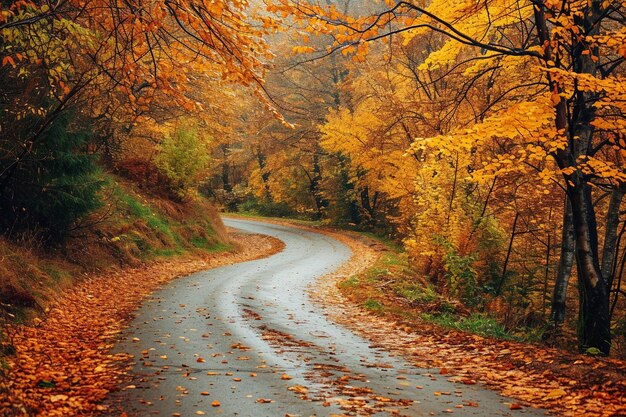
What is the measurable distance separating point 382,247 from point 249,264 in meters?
8.66

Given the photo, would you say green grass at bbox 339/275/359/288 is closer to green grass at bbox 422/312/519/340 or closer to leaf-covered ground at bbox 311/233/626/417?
green grass at bbox 422/312/519/340

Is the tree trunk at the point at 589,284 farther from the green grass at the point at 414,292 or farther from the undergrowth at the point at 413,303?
the green grass at the point at 414,292

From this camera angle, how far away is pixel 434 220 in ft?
52.9

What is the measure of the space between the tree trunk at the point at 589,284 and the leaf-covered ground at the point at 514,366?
689 millimetres

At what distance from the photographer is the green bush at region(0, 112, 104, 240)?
11.4 meters

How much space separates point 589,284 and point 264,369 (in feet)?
17.3

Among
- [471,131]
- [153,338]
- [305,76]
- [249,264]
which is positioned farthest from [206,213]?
[471,131]

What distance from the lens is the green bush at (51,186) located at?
11.4 meters

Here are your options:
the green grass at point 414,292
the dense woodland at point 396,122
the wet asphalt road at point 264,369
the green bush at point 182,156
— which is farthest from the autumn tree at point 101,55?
the green grass at point 414,292

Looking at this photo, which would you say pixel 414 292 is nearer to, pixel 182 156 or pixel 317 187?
pixel 182 156

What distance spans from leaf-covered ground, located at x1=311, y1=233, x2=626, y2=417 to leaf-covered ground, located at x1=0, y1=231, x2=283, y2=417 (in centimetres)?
464

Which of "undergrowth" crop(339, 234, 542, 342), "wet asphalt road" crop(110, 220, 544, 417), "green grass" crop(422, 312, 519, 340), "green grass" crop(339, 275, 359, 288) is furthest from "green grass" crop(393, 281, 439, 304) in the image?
"wet asphalt road" crop(110, 220, 544, 417)

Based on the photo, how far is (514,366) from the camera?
7.71 m

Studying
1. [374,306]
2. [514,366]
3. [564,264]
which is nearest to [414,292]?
[374,306]
